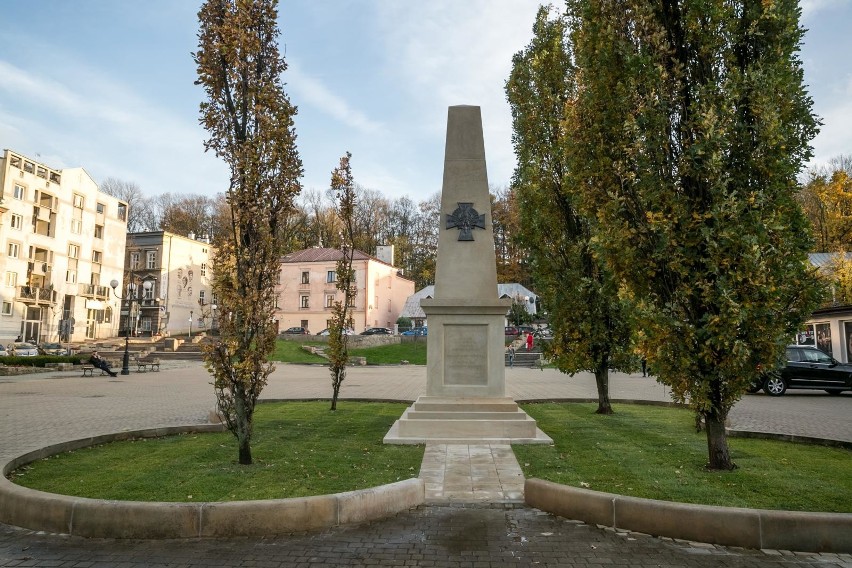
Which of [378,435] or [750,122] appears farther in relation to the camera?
[378,435]

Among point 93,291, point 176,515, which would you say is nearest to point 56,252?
point 93,291

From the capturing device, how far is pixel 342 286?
47.2 feet

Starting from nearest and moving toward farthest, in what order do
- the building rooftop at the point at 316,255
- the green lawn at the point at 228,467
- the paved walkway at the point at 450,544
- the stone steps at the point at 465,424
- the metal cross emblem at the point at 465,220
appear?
the paved walkway at the point at 450,544, the green lawn at the point at 228,467, the stone steps at the point at 465,424, the metal cross emblem at the point at 465,220, the building rooftop at the point at 316,255

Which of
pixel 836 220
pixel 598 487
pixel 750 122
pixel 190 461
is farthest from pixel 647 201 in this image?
pixel 836 220

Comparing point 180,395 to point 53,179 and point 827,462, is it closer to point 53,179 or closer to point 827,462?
point 827,462

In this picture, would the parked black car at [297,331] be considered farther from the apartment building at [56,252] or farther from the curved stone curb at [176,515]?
the curved stone curb at [176,515]

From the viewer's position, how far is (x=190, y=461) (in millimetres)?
7473

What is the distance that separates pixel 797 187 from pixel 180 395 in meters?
18.3

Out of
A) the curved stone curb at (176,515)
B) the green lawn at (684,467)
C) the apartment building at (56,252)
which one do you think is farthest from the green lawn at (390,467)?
the apartment building at (56,252)

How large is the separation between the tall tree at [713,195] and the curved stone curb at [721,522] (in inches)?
83.4

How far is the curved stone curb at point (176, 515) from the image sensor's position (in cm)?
509

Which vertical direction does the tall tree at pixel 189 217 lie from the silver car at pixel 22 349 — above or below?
above

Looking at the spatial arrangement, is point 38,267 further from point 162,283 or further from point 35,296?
point 162,283

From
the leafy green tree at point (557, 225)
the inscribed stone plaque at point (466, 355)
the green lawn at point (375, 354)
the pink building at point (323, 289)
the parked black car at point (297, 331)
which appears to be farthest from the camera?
the pink building at point (323, 289)
